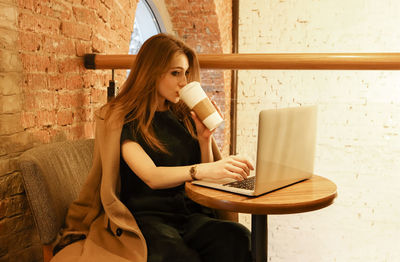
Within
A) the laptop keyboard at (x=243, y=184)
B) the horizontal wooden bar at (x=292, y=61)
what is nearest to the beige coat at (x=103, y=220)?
the laptop keyboard at (x=243, y=184)

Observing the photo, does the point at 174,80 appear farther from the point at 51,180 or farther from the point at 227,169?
the point at 51,180

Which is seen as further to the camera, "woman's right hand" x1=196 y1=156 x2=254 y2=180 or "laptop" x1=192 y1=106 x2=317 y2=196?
"woman's right hand" x1=196 y1=156 x2=254 y2=180

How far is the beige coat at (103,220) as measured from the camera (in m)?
1.19

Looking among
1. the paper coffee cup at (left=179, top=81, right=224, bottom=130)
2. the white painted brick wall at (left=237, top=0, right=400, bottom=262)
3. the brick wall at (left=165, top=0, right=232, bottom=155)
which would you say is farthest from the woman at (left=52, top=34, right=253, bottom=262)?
the brick wall at (left=165, top=0, right=232, bottom=155)

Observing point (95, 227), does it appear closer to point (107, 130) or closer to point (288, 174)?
point (107, 130)

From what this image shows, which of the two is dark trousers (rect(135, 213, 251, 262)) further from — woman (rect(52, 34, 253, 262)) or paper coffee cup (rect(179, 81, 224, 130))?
paper coffee cup (rect(179, 81, 224, 130))

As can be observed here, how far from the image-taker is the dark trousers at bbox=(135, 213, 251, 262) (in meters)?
1.21

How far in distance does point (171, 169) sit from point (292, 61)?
2.93 feet

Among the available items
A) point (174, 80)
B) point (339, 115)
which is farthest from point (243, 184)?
point (339, 115)

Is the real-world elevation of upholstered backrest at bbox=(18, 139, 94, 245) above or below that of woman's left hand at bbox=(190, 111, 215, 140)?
below

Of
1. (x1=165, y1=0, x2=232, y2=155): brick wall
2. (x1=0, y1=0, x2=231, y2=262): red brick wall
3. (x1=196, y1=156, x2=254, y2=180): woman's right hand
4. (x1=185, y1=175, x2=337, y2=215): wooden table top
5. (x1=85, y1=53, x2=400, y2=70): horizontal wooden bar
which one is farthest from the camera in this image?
(x1=165, y1=0, x2=232, y2=155): brick wall

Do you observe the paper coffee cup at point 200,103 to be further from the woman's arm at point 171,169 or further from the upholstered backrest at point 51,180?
the upholstered backrest at point 51,180

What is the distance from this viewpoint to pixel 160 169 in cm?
125

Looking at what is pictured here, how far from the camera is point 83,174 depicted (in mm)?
1559
